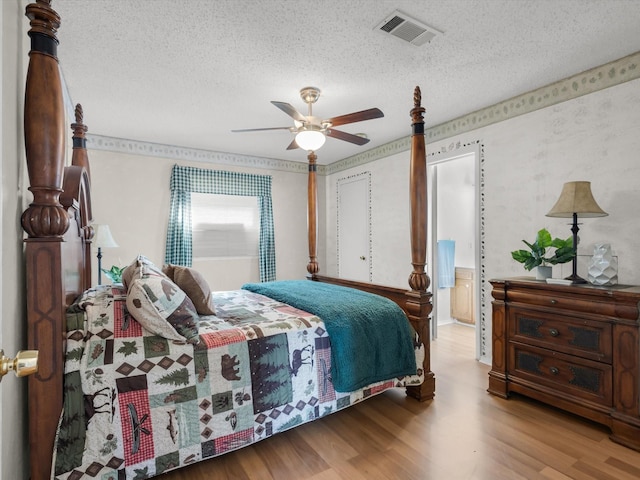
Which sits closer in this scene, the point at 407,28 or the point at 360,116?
the point at 407,28

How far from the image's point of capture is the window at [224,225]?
15.8ft

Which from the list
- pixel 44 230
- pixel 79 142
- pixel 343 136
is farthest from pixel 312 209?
pixel 44 230

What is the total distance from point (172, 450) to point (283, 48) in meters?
2.48

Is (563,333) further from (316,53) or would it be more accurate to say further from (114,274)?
(114,274)

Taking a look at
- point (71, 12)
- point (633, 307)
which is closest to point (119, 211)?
point (71, 12)

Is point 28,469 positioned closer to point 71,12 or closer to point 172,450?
point 172,450

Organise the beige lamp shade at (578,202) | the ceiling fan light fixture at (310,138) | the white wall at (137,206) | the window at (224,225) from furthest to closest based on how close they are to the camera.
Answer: the window at (224,225) → the white wall at (137,206) → the ceiling fan light fixture at (310,138) → the beige lamp shade at (578,202)

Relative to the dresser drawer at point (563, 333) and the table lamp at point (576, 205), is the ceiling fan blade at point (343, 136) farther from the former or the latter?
the dresser drawer at point (563, 333)

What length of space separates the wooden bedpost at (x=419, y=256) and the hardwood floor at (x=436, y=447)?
22 cm

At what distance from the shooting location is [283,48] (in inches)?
94.2

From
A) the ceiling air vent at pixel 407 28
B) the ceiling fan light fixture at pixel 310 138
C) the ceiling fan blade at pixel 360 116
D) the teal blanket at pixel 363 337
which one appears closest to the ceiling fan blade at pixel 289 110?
Result: the ceiling fan light fixture at pixel 310 138

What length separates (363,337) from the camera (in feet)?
7.18

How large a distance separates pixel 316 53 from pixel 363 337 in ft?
6.45

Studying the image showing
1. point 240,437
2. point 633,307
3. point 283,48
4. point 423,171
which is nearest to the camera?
point 240,437
